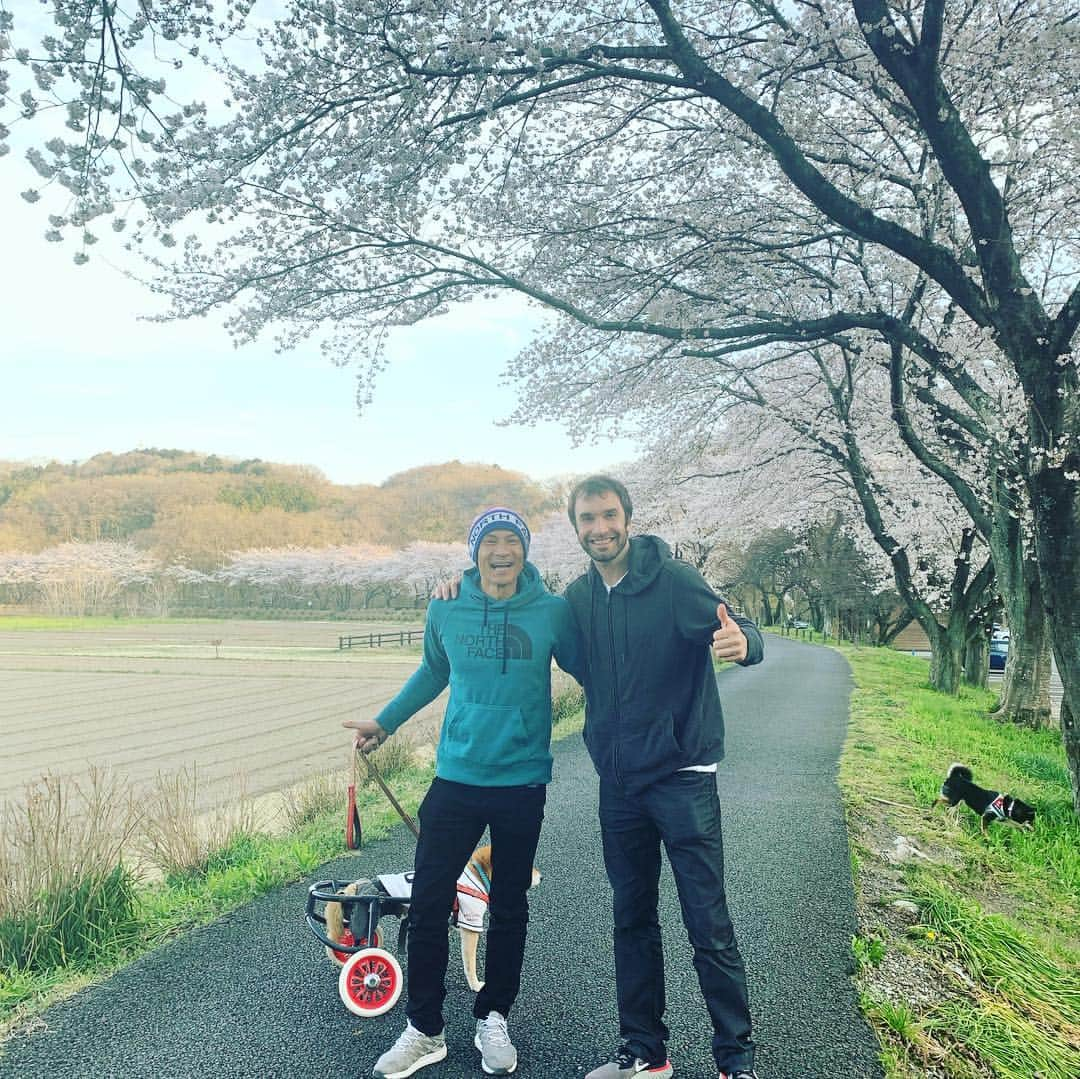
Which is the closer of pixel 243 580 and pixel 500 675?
pixel 500 675

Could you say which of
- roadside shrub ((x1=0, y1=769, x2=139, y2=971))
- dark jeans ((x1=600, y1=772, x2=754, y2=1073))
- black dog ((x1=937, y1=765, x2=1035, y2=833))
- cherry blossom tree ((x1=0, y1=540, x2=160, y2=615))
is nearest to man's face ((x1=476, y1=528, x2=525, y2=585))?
dark jeans ((x1=600, y1=772, x2=754, y2=1073))

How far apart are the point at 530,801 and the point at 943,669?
54.2 ft

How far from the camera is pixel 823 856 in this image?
4930mm

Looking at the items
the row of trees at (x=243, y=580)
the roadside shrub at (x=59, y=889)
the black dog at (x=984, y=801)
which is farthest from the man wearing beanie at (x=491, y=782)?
the row of trees at (x=243, y=580)

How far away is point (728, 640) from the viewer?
242 cm

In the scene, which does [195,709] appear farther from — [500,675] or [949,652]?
[500,675]

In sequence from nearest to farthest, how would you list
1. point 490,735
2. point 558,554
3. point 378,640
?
point 490,735 < point 558,554 < point 378,640

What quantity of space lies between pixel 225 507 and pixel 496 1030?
107 metres

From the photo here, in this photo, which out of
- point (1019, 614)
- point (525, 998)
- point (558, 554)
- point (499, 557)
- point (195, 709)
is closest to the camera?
point (499, 557)

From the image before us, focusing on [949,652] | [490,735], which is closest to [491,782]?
[490,735]

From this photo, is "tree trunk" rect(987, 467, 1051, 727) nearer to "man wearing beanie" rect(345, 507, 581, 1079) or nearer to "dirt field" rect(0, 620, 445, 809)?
"dirt field" rect(0, 620, 445, 809)

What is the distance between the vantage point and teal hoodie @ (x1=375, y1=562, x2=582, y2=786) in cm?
263

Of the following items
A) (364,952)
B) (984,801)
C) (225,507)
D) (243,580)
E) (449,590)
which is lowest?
(243,580)

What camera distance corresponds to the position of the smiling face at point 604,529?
268 cm
